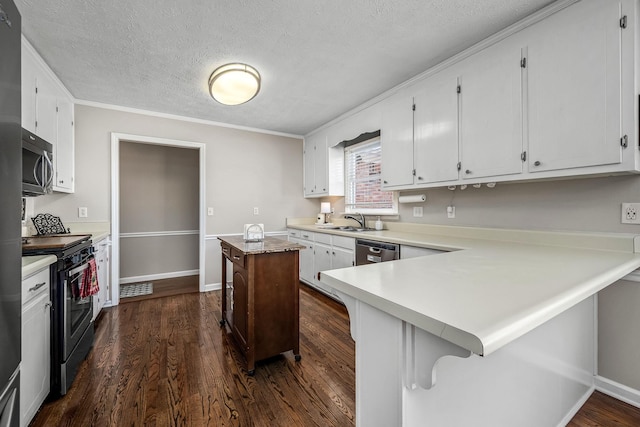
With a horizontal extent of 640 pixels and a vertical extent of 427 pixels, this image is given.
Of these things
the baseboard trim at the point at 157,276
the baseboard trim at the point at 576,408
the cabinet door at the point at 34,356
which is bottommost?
the baseboard trim at the point at 576,408

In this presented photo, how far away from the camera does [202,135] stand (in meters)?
3.93

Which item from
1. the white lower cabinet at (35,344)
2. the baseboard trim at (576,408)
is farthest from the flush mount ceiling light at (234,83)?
the baseboard trim at (576,408)

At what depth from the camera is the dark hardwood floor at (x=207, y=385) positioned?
5.01 ft

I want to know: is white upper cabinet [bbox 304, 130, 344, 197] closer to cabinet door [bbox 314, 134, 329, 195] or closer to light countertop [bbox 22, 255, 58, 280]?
cabinet door [bbox 314, 134, 329, 195]

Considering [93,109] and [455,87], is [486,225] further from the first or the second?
[93,109]

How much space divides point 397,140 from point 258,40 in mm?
1613

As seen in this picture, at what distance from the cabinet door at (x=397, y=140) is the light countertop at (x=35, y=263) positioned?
278cm

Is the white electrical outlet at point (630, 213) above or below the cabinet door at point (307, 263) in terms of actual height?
above

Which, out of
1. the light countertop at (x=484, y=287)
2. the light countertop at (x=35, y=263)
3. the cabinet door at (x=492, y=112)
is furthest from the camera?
the cabinet door at (x=492, y=112)

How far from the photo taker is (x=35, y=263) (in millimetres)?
1442

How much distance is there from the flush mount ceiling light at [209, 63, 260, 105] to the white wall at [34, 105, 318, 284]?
168cm

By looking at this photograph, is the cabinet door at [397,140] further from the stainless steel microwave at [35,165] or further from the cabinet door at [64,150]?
the cabinet door at [64,150]

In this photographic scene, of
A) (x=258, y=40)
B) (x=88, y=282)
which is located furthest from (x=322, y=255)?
(x=258, y=40)

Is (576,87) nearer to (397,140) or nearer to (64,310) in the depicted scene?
(397,140)
